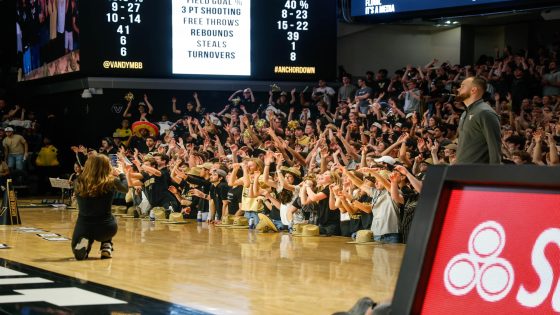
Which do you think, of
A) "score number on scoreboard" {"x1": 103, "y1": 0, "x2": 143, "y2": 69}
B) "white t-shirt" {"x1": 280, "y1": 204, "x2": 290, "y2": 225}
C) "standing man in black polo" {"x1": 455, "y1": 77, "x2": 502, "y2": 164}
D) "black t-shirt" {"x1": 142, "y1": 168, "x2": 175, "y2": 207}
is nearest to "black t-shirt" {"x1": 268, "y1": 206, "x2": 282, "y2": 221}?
"white t-shirt" {"x1": 280, "y1": 204, "x2": 290, "y2": 225}

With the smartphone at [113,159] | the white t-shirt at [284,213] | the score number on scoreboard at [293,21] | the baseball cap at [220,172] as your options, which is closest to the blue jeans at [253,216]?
the white t-shirt at [284,213]

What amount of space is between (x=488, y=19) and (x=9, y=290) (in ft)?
58.7

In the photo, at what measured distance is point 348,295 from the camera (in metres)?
9.13

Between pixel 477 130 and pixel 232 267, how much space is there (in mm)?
4671

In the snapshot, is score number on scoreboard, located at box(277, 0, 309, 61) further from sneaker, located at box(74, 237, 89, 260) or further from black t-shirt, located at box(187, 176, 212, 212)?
sneaker, located at box(74, 237, 89, 260)

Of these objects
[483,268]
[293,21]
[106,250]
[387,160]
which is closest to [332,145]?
[387,160]

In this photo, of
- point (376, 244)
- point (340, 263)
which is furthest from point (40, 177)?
point (340, 263)

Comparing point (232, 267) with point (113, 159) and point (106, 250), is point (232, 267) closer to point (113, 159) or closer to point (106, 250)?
point (106, 250)

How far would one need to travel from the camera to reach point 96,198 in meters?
11.8

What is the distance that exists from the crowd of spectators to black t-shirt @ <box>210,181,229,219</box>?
0.04 m

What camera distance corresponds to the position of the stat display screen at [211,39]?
73.2ft

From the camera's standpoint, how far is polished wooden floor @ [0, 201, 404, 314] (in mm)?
8907

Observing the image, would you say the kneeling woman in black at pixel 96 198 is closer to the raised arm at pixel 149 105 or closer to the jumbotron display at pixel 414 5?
the jumbotron display at pixel 414 5

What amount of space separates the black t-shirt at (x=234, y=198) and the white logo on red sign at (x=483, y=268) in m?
14.5
